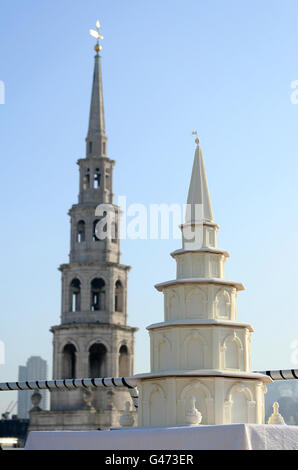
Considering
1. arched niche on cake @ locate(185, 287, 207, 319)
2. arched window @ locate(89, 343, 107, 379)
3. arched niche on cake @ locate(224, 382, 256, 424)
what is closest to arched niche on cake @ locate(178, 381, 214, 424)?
arched niche on cake @ locate(224, 382, 256, 424)

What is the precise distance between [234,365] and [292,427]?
4486 mm

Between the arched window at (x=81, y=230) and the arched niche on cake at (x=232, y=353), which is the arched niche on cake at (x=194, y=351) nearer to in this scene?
the arched niche on cake at (x=232, y=353)

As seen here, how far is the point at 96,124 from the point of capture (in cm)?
8812

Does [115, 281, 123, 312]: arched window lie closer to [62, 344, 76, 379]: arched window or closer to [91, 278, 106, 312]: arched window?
[91, 278, 106, 312]: arched window

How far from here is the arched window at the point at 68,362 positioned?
82300mm

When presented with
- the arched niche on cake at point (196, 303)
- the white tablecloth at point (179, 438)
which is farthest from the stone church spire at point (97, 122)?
the white tablecloth at point (179, 438)

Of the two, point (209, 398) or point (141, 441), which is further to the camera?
point (209, 398)

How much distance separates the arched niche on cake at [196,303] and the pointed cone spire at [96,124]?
5628 cm

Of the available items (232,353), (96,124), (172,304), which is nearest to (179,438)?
(232,353)

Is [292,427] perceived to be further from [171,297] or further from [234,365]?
[171,297]

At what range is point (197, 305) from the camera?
32000 mm

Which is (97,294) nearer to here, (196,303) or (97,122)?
(97,122)
